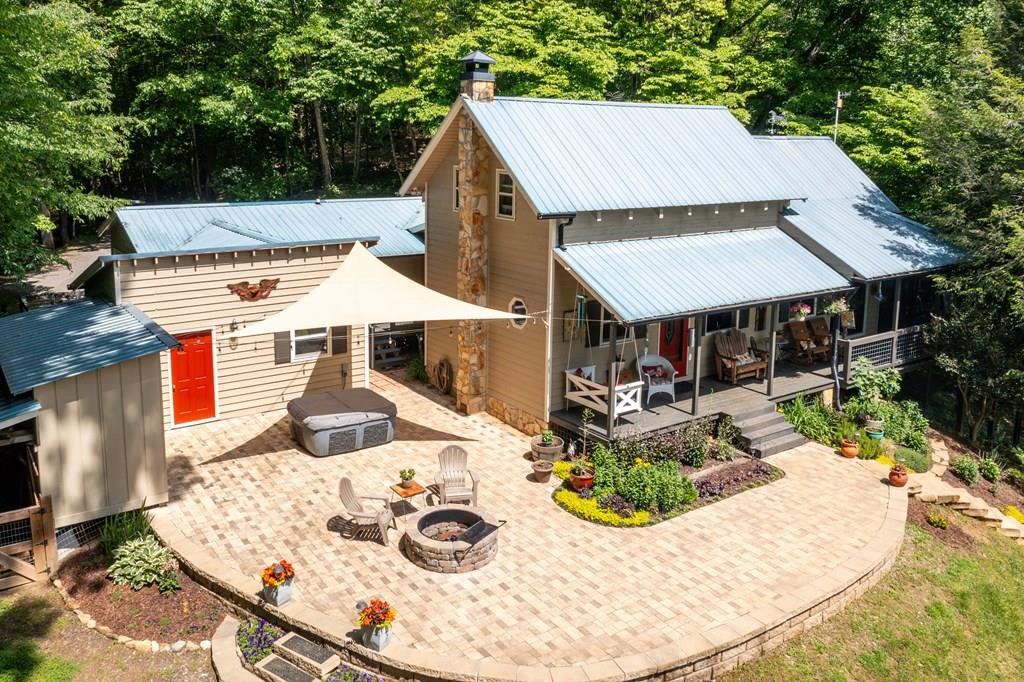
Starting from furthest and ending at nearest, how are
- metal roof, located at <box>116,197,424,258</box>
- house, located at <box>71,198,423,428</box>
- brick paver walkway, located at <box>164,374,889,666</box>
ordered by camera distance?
metal roof, located at <box>116,197,424,258</box>, house, located at <box>71,198,423,428</box>, brick paver walkway, located at <box>164,374,889,666</box>

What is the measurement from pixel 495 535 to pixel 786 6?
29.5 meters

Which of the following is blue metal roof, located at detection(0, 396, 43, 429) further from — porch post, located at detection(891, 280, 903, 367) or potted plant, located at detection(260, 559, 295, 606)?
porch post, located at detection(891, 280, 903, 367)

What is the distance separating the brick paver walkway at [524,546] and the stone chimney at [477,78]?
24.3 ft

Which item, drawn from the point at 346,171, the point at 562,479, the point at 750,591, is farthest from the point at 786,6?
the point at 750,591

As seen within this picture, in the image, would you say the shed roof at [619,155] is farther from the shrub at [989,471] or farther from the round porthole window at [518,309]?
the shrub at [989,471]

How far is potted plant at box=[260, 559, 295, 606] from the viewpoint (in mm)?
10227

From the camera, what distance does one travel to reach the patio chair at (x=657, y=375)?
54.7ft

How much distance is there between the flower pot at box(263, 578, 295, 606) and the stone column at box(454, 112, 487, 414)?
8.25 meters

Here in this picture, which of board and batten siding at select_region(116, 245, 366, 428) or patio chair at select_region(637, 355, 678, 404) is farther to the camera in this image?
patio chair at select_region(637, 355, 678, 404)

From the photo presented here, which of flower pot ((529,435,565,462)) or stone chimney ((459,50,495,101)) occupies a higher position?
stone chimney ((459,50,495,101))

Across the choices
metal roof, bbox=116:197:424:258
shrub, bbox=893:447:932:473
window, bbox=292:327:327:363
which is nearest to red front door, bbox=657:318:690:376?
shrub, bbox=893:447:932:473

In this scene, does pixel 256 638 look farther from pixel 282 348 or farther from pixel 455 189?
pixel 455 189

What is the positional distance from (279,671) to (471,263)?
1006cm

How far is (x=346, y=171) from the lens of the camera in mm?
42094
